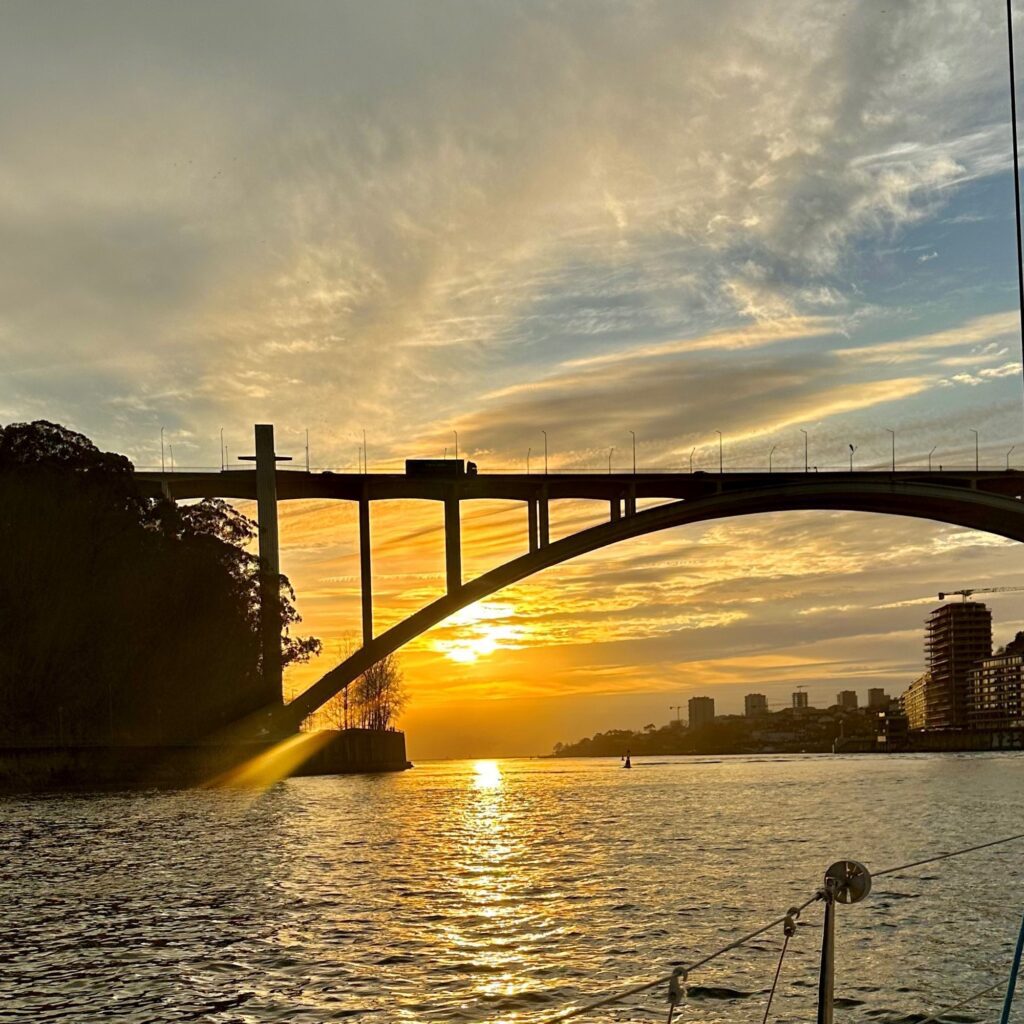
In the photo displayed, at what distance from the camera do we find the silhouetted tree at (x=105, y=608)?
5994cm

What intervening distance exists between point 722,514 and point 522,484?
1297 centimetres

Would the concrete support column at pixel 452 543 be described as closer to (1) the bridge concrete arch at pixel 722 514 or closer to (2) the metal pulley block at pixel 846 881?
(1) the bridge concrete arch at pixel 722 514

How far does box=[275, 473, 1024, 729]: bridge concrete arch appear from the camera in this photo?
7194 centimetres

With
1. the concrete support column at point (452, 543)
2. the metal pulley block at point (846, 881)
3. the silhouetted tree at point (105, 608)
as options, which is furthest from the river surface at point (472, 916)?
the concrete support column at point (452, 543)

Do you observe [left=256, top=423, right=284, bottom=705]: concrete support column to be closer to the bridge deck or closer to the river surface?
the bridge deck

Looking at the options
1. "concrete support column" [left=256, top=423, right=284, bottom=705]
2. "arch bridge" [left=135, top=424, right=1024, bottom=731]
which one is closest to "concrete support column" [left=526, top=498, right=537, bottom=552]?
"arch bridge" [left=135, top=424, right=1024, bottom=731]

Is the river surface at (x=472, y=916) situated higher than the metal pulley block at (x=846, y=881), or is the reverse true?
the metal pulley block at (x=846, y=881)

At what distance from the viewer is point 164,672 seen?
70.1m

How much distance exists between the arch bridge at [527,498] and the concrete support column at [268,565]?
80 millimetres

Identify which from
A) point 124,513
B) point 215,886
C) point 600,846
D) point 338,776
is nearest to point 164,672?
point 124,513

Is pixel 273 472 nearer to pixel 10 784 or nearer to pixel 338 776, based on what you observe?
pixel 10 784

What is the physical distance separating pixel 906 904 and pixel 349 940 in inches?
412

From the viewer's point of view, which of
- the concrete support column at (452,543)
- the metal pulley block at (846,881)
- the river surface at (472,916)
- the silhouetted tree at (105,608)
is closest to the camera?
the metal pulley block at (846,881)

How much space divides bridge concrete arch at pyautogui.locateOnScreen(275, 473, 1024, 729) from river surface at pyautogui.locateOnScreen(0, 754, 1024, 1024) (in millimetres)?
26544
